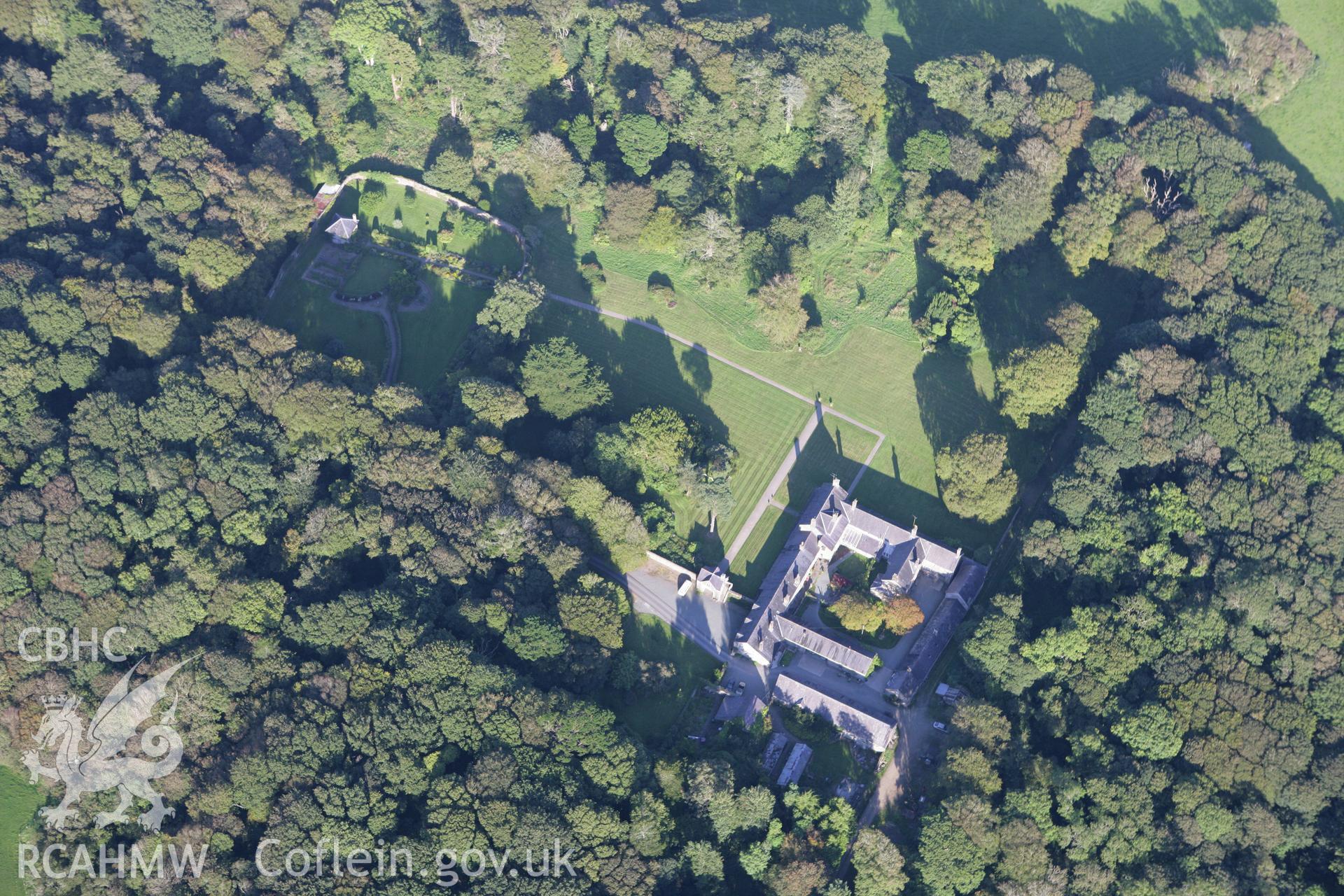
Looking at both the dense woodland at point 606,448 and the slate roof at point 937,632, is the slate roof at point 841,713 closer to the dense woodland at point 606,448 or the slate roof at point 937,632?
the slate roof at point 937,632

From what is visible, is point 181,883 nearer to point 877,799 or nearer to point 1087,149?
point 877,799

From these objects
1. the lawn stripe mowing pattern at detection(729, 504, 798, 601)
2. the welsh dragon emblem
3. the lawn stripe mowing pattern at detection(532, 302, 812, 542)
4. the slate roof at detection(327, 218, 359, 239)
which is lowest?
the welsh dragon emblem

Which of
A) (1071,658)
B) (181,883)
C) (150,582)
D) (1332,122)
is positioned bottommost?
(181,883)

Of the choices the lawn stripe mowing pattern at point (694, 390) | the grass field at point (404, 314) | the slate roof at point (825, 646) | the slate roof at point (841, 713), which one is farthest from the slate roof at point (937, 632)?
the grass field at point (404, 314)

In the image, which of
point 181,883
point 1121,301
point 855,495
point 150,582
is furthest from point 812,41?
point 181,883

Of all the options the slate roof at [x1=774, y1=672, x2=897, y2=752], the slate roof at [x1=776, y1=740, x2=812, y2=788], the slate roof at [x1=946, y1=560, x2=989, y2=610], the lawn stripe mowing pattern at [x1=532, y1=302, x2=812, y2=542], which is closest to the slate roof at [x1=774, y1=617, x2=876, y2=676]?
the slate roof at [x1=774, y1=672, x2=897, y2=752]

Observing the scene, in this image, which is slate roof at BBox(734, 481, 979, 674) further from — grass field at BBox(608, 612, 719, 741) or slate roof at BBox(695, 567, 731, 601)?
grass field at BBox(608, 612, 719, 741)

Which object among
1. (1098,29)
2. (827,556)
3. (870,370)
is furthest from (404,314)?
(1098,29)
